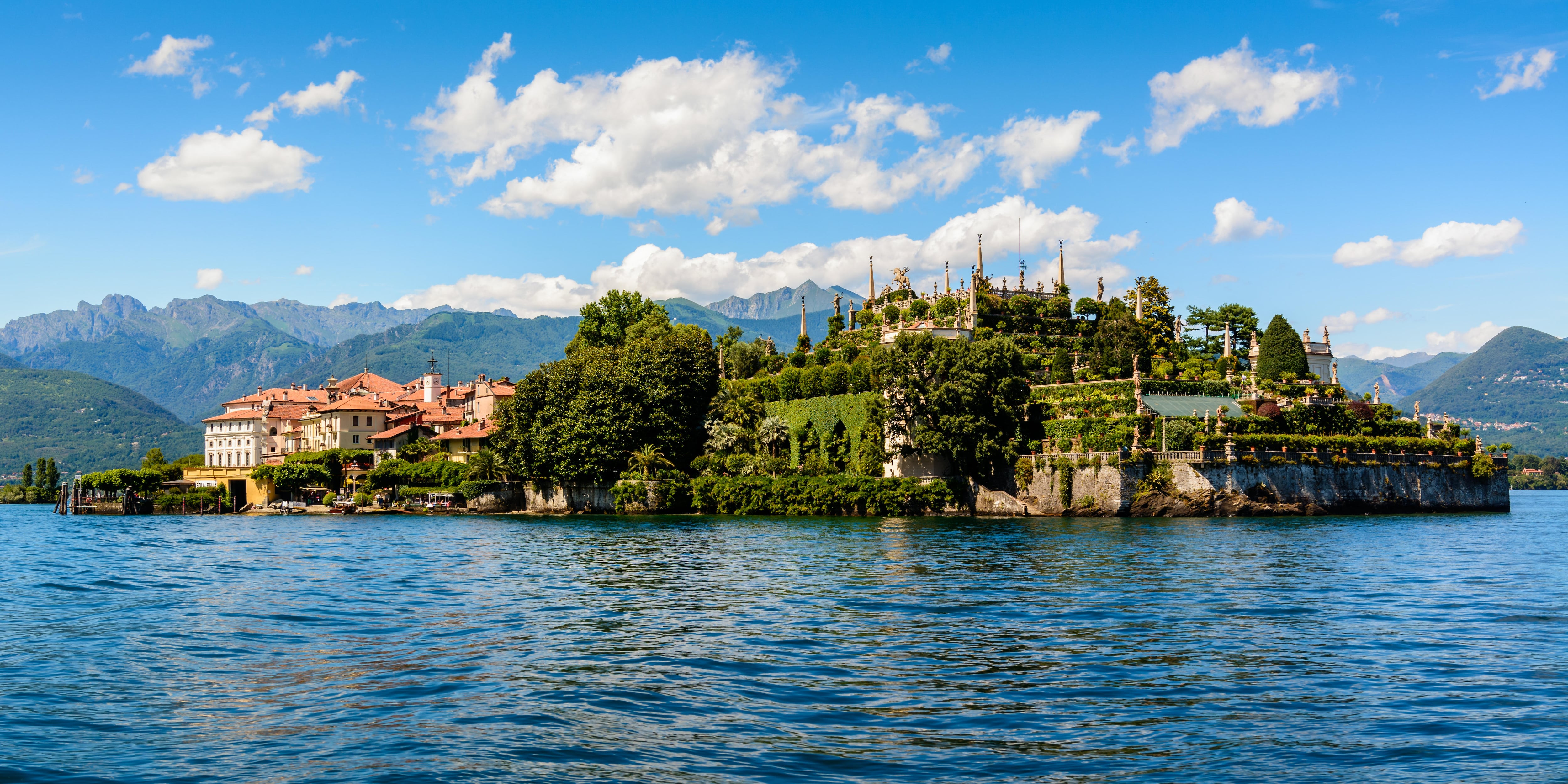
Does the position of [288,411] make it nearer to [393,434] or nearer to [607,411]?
[393,434]

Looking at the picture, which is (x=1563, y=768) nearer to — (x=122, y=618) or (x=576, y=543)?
(x=122, y=618)

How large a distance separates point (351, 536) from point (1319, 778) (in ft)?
179

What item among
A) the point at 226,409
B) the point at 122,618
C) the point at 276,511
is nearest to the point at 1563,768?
the point at 122,618

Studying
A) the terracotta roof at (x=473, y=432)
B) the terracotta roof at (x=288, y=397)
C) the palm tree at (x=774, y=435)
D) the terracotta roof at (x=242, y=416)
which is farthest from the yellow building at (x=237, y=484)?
the palm tree at (x=774, y=435)

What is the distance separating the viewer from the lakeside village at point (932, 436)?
227 ft

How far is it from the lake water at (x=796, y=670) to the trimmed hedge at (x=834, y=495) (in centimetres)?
3162

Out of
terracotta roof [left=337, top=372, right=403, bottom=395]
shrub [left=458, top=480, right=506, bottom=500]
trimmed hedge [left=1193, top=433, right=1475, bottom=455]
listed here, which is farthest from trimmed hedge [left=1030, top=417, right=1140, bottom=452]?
terracotta roof [left=337, top=372, right=403, bottom=395]

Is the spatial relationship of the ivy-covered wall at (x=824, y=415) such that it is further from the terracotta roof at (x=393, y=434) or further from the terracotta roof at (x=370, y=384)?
the terracotta roof at (x=370, y=384)

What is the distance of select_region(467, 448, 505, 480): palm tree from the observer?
90.6 meters

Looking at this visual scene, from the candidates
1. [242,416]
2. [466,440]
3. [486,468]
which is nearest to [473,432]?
[466,440]

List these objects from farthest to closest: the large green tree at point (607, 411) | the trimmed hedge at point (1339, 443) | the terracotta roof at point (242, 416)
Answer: the terracotta roof at point (242, 416)
the large green tree at point (607, 411)
the trimmed hedge at point (1339, 443)

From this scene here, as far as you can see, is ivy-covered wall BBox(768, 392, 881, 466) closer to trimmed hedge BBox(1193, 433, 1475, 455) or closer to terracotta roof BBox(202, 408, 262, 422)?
trimmed hedge BBox(1193, 433, 1475, 455)

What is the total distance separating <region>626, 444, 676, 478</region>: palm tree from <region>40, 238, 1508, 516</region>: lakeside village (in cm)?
Answer: 19

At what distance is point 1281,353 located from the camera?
80.0m
